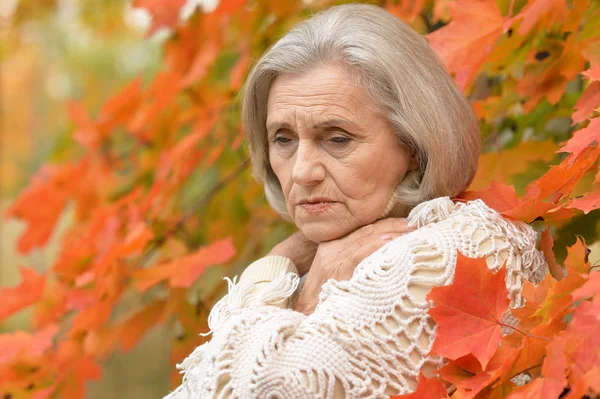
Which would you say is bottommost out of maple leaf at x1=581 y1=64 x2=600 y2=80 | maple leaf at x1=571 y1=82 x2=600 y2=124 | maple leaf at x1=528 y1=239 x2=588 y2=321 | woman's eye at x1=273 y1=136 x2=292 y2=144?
maple leaf at x1=528 y1=239 x2=588 y2=321

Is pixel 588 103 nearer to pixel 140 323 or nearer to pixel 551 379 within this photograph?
pixel 551 379

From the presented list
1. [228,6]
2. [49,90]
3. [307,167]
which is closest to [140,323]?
[228,6]

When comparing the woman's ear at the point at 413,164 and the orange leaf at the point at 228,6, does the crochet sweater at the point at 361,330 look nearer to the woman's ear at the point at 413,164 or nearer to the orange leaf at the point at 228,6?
the woman's ear at the point at 413,164

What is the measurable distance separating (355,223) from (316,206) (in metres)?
0.10

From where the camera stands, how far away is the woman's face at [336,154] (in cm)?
172

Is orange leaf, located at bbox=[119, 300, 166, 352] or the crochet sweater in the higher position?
the crochet sweater

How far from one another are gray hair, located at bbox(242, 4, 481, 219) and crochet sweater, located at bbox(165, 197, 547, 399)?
16 cm

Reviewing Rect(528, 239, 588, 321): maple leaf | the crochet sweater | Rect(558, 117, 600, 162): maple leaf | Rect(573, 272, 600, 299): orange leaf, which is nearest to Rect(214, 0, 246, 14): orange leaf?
the crochet sweater

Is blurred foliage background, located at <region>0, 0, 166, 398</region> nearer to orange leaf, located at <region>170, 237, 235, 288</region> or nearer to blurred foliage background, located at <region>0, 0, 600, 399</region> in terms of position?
blurred foliage background, located at <region>0, 0, 600, 399</region>

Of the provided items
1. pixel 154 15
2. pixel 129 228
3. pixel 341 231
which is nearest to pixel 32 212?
pixel 129 228

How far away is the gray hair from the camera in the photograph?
1717 millimetres

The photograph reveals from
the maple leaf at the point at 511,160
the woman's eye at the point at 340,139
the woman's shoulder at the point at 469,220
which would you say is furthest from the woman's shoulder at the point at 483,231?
the maple leaf at the point at 511,160

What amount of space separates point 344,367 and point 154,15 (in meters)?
1.57

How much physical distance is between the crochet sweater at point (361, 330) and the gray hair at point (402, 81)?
0.16 metres
